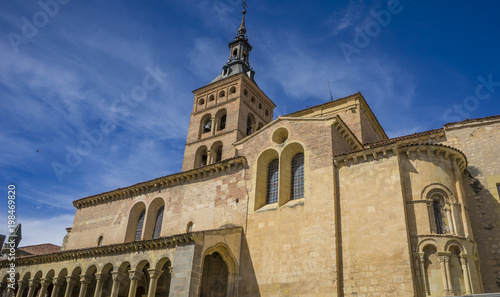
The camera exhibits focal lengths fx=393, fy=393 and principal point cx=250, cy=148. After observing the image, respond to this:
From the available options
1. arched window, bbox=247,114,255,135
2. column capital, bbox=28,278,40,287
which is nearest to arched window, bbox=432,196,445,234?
arched window, bbox=247,114,255,135

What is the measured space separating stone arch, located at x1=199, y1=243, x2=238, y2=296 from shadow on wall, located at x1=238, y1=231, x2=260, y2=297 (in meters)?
0.33

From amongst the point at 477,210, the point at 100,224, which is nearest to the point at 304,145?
the point at 477,210

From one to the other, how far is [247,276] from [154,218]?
895 centimetres

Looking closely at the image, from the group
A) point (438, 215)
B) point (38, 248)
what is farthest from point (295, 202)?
point (38, 248)

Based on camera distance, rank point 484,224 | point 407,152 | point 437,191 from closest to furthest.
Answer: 1. point 437,191
2. point 407,152
3. point 484,224

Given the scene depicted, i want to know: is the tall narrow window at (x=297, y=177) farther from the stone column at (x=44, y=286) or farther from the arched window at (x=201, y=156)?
the arched window at (x=201, y=156)

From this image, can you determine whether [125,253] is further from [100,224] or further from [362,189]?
[362,189]

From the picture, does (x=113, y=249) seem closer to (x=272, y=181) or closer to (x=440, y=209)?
(x=272, y=181)

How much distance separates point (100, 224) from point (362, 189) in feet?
59.7

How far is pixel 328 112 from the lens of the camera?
2911cm

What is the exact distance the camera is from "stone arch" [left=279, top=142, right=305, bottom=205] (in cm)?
1958

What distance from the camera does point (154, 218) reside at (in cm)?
2486

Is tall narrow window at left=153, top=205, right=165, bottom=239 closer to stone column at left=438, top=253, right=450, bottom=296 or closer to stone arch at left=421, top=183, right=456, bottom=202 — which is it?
stone arch at left=421, top=183, right=456, bottom=202

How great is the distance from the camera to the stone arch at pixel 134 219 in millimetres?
25014
